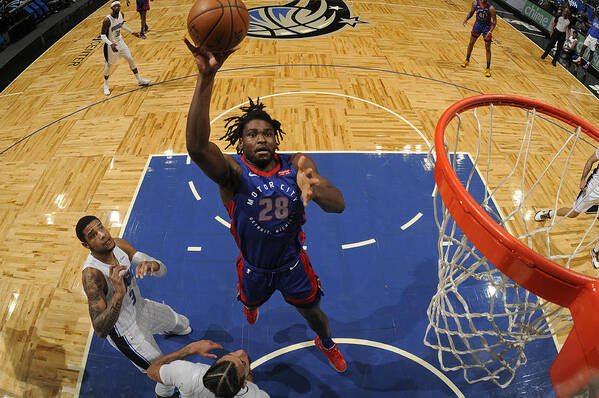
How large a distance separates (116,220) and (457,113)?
4178 mm

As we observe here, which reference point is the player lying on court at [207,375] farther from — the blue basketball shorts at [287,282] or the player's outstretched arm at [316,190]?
the player's outstretched arm at [316,190]

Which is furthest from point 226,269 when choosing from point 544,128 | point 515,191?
point 544,128

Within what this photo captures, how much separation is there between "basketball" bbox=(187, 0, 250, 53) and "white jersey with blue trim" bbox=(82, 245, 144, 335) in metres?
1.70

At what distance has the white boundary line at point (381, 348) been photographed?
352cm

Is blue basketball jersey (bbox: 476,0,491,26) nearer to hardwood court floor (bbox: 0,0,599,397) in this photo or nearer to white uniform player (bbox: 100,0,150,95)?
hardwood court floor (bbox: 0,0,599,397)

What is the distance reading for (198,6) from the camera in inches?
105

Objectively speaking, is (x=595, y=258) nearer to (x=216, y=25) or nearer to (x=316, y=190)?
(x=316, y=190)

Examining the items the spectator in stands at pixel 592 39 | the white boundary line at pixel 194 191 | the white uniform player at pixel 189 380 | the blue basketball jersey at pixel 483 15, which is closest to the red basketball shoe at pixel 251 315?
the white uniform player at pixel 189 380

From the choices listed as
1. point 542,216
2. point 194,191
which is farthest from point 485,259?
point 194,191

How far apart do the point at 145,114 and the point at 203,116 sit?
5584 mm

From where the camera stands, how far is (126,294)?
3.01 metres

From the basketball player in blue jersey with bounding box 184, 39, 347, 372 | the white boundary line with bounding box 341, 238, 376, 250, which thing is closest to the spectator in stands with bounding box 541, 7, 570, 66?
the white boundary line with bounding box 341, 238, 376, 250

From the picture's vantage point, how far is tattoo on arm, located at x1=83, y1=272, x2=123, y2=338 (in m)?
2.67

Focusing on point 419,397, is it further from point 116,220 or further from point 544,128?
point 544,128
